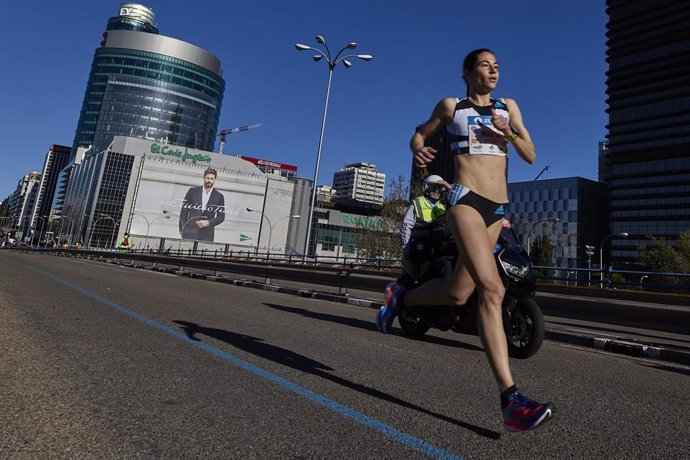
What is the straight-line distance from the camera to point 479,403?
2641 millimetres

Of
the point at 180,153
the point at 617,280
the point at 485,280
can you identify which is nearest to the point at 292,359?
the point at 485,280

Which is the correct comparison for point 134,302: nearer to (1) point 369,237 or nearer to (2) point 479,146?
(2) point 479,146

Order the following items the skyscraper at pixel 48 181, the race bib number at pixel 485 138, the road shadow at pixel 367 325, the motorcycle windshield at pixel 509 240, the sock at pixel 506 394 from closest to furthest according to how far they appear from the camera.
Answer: the sock at pixel 506 394 < the race bib number at pixel 485 138 < the motorcycle windshield at pixel 509 240 < the road shadow at pixel 367 325 < the skyscraper at pixel 48 181

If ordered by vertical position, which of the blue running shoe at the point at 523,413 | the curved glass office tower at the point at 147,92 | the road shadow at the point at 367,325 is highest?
the curved glass office tower at the point at 147,92

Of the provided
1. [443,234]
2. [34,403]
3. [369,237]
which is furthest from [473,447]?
[369,237]

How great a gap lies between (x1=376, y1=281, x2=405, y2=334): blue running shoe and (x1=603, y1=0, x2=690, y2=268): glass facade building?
10779 cm

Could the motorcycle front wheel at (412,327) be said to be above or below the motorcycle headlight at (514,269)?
below

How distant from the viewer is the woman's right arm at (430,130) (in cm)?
278

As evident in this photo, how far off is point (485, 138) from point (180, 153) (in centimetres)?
11706

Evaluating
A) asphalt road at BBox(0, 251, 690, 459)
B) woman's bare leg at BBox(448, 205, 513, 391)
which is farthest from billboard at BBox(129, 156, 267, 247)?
woman's bare leg at BBox(448, 205, 513, 391)

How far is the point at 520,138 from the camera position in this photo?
2814 millimetres

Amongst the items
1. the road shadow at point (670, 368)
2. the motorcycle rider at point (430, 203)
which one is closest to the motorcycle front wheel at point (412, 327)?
the motorcycle rider at point (430, 203)

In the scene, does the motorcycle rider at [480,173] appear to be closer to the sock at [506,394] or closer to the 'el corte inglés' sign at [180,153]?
the sock at [506,394]

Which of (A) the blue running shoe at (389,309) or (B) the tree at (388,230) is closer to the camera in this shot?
(A) the blue running shoe at (389,309)
